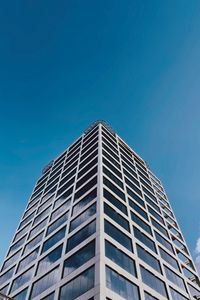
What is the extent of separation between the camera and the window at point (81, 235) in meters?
32.8

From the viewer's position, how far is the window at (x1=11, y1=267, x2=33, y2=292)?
39062mm

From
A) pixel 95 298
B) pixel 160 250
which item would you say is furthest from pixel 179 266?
pixel 95 298

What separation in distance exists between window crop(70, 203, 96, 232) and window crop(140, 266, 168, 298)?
369 inches

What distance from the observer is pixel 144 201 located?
5306 cm

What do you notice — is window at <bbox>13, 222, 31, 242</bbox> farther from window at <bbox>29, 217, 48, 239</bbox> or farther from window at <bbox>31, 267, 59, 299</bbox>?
window at <bbox>31, 267, 59, 299</bbox>

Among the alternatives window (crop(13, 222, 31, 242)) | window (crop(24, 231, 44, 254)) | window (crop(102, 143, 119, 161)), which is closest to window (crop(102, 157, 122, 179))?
window (crop(102, 143, 119, 161))

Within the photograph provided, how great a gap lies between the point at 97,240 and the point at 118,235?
5161mm

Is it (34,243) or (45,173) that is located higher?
(45,173)

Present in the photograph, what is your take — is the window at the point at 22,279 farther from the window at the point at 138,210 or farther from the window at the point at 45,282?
the window at the point at 138,210

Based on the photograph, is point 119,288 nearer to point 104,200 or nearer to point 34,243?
point 104,200

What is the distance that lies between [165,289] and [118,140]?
40.1m

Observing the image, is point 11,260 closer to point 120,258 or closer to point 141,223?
point 141,223

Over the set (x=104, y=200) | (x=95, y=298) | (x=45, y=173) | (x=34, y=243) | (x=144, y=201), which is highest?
(x=45, y=173)

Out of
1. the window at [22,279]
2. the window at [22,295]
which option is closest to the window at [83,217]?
the window at [22,279]
